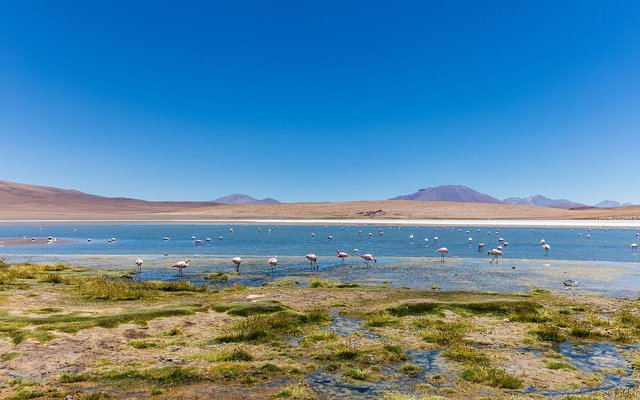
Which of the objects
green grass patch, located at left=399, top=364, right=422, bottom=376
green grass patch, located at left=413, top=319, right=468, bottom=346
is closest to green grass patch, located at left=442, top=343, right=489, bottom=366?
green grass patch, located at left=413, top=319, right=468, bottom=346

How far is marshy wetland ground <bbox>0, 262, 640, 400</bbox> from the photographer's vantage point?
27.3 ft

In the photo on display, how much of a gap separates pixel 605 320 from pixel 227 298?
52.0ft

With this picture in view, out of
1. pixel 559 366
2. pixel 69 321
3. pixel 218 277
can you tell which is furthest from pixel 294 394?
pixel 218 277

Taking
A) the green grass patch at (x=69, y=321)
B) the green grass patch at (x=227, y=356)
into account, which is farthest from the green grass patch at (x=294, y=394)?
the green grass patch at (x=69, y=321)

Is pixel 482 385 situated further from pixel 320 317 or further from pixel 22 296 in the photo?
pixel 22 296

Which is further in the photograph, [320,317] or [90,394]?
[320,317]

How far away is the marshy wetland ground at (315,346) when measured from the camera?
8.31m

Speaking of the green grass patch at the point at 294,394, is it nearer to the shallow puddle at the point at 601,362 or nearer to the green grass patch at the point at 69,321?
the shallow puddle at the point at 601,362

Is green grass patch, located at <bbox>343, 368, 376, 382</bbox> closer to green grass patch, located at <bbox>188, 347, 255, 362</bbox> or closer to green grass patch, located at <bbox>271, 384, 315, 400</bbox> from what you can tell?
green grass patch, located at <bbox>271, 384, 315, 400</bbox>

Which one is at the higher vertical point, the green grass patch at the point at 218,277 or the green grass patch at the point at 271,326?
the green grass patch at the point at 271,326

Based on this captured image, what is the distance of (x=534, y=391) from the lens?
8.26 meters

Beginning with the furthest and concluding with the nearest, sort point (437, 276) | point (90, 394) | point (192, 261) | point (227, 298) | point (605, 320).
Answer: point (192, 261)
point (437, 276)
point (227, 298)
point (605, 320)
point (90, 394)

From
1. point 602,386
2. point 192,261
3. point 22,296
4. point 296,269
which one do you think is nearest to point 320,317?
point 602,386

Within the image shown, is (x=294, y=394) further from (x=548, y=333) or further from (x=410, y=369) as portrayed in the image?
(x=548, y=333)
